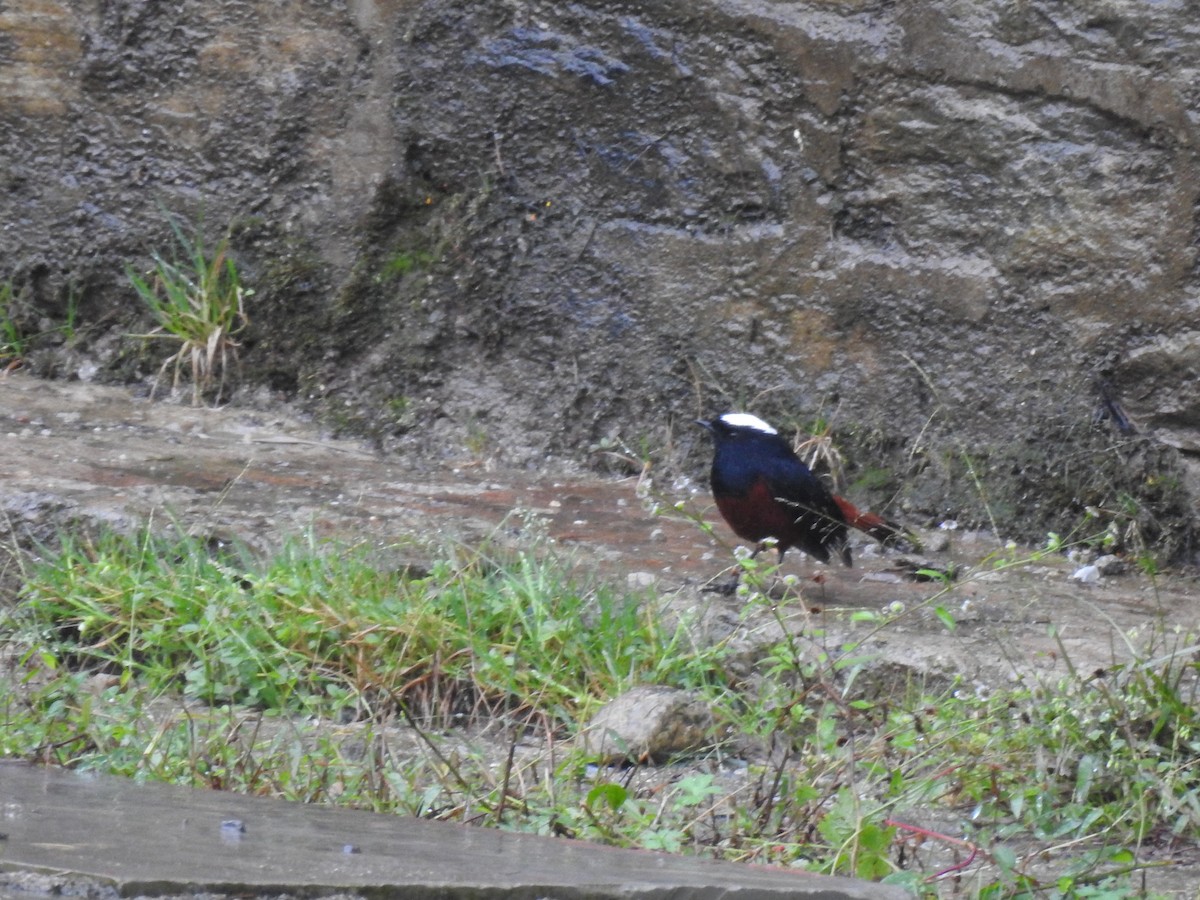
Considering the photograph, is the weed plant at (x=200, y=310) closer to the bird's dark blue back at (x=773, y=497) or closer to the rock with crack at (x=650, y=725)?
the bird's dark blue back at (x=773, y=497)

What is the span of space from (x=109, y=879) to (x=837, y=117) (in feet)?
14.2

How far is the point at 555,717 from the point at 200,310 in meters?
2.81

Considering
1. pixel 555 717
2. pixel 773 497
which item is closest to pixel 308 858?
pixel 555 717

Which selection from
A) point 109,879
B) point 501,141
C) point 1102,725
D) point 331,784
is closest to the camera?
point 109,879

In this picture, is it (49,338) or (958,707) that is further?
(49,338)

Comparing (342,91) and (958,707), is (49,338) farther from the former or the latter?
(958,707)

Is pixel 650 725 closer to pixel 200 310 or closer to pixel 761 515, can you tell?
pixel 761 515

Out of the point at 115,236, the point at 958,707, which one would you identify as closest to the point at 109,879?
the point at 958,707

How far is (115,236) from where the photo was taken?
592 centimetres

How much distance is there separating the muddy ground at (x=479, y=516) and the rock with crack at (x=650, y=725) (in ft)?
1.49

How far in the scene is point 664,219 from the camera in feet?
18.5

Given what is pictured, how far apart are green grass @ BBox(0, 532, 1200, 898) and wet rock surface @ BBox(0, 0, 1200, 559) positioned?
4.95ft

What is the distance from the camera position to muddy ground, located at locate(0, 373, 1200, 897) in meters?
4.12

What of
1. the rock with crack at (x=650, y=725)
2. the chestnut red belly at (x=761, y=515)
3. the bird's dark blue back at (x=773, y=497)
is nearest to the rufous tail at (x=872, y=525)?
the bird's dark blue back at (x=773, y=497)
